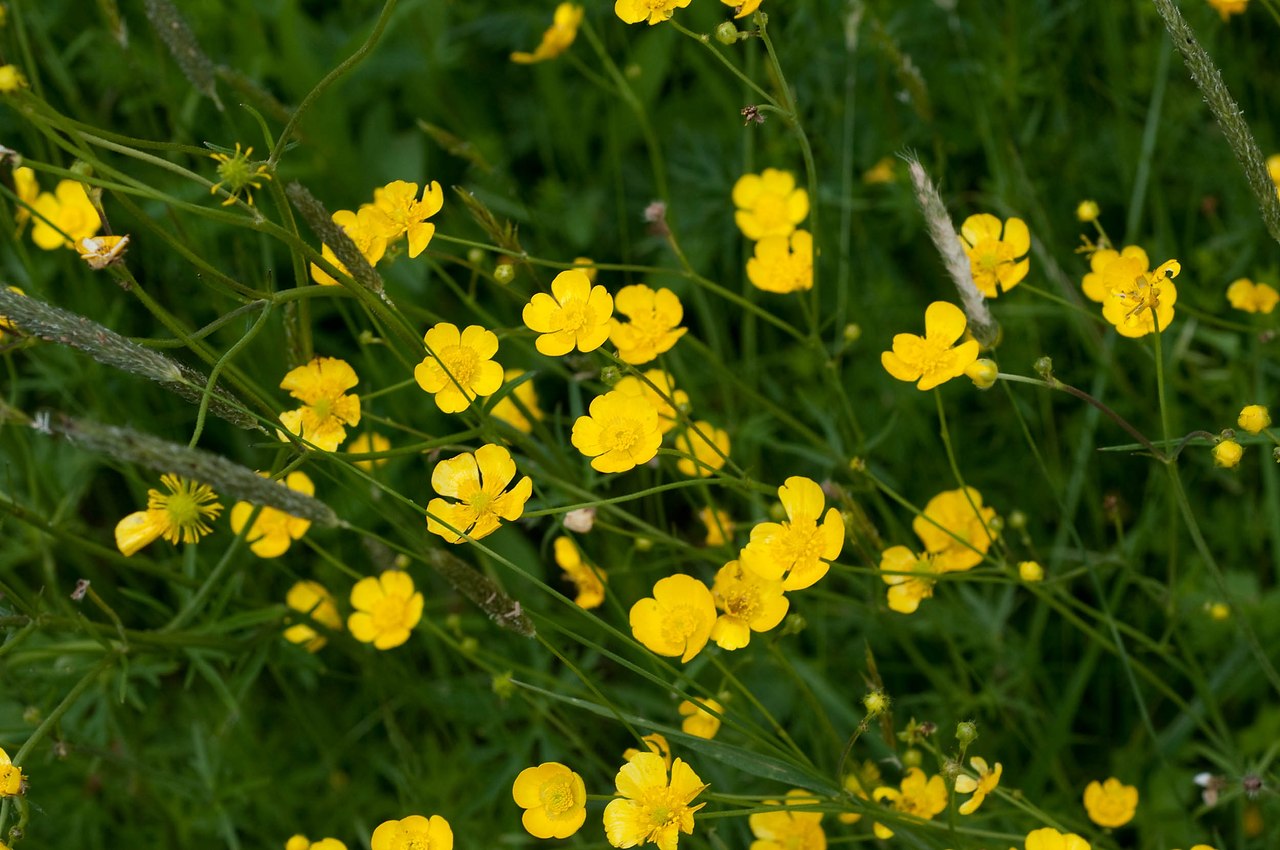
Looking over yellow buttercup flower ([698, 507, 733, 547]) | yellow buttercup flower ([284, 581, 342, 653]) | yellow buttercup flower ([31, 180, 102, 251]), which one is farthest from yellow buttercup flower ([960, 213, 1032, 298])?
yellow buttercup flower ([31, 180, 102, 251])

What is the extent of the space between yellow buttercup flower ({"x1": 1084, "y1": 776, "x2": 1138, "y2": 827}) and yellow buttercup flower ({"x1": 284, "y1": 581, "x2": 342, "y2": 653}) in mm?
1386

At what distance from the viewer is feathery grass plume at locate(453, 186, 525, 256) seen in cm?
175

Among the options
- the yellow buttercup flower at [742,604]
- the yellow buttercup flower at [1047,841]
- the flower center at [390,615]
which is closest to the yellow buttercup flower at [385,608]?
the flower center at [390,615]

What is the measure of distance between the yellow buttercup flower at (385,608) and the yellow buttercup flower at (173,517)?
47cm

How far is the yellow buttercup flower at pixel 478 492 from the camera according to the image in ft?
5.82

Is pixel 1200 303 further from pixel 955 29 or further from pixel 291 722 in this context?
pixel 291 722

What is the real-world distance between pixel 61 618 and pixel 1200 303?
7.44 ft

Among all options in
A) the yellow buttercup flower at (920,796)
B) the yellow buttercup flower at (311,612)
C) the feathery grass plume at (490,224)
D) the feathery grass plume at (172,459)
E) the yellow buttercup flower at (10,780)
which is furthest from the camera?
the yellow buttercup flower at (311,612)

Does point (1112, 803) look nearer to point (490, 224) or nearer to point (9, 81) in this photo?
point (490, 224)

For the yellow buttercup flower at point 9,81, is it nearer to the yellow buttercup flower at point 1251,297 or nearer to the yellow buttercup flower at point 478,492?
the yellow buttercup flower at point 478,492

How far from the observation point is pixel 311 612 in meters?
2.28

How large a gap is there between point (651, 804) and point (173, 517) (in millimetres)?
773

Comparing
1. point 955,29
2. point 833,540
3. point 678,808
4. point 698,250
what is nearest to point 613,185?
point 698,250

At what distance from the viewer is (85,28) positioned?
3.58 metres
